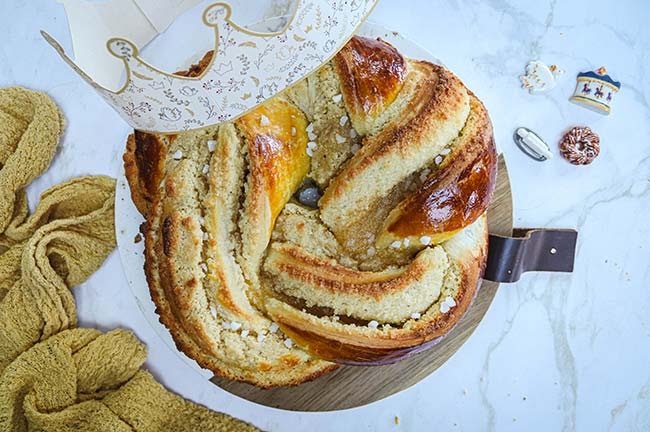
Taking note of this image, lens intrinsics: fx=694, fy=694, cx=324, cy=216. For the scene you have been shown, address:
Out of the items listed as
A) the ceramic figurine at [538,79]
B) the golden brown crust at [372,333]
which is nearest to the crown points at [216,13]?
the golden brown crust at [372,333]

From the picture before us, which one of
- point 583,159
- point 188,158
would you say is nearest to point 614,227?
point 583,159

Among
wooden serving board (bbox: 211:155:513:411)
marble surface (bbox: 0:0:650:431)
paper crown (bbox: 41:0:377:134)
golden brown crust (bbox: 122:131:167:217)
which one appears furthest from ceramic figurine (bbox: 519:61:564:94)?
golden brown crust (bbox: 122:131:167:217)

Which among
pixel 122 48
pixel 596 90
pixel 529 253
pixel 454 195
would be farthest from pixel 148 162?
pixel 596 90

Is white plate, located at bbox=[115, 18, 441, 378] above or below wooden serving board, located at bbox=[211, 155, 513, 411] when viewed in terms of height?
above

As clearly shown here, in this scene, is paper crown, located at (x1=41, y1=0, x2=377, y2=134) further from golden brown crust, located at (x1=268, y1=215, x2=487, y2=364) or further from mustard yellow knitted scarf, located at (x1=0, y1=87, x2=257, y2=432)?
mustard yellow knitted scarf, located at (x1=0, y1=87, x2=257, y2=432)

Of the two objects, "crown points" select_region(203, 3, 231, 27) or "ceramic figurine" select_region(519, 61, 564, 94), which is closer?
"crown points" select_region(203, 3, 231, 27)

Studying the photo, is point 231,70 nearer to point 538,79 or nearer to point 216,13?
point 216,13

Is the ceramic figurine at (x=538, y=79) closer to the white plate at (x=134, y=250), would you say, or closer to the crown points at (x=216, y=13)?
the white plate at (x=134, y=250)
